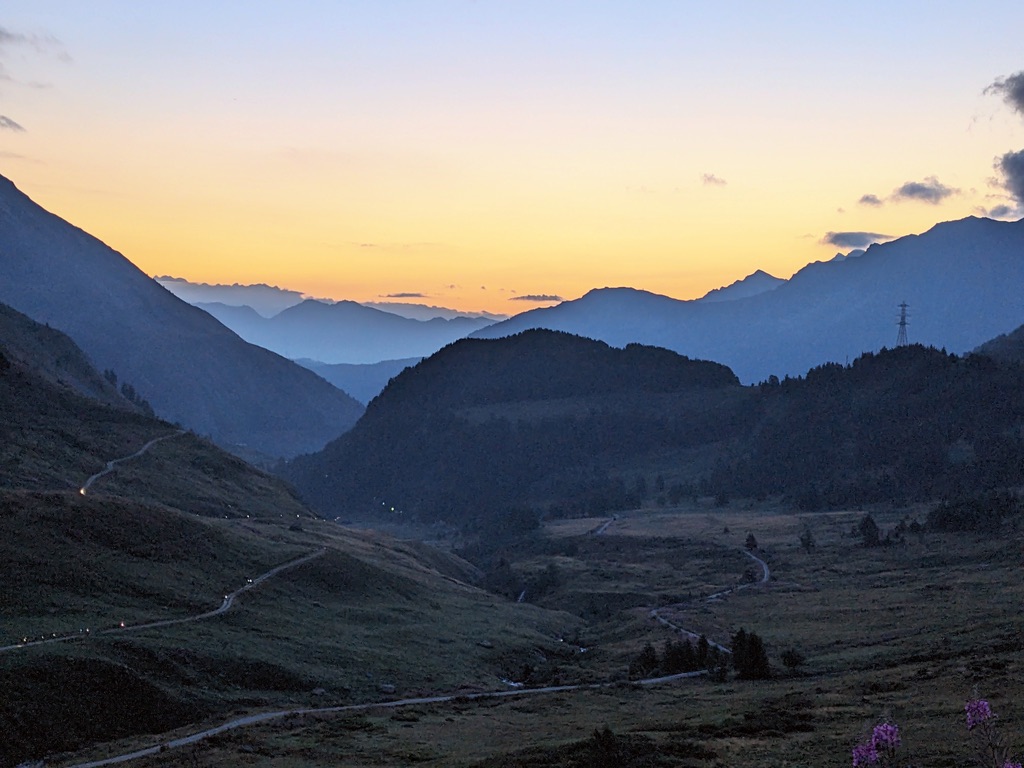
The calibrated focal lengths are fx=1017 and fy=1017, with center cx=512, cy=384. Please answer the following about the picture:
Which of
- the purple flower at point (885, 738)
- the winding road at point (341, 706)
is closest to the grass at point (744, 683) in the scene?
the winding road at point (341, 706)

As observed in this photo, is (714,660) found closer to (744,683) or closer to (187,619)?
(744,683)

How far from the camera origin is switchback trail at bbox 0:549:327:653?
67.5 m

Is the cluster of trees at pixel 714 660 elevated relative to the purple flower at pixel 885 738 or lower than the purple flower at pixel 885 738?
lower

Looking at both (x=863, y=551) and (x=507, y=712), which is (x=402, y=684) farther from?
(x=863, y=551)

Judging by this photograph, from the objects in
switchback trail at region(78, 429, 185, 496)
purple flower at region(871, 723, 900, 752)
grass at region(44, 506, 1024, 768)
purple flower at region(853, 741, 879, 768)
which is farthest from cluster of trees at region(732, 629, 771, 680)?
switchback trail at region(78, 429, 185, 496)

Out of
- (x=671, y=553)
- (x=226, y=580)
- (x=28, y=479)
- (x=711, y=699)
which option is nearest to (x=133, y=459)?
(x=28, y=479)

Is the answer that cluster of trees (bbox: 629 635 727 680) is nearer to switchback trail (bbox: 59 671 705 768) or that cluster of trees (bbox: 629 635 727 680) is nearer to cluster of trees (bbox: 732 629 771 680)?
switchback trail (bbox: 59 671 705 768)

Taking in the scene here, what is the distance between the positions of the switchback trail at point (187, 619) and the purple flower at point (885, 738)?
5810 centimetres

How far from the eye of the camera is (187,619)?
8338 cm

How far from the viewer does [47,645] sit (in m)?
66.0

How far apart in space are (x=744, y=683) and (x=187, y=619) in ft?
146

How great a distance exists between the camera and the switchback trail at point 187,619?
67.5 m

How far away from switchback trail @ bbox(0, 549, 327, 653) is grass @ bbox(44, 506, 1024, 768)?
2.59 m

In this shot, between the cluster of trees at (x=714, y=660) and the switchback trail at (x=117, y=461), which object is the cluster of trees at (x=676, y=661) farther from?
the switchback trail at (x=117, y=461)
